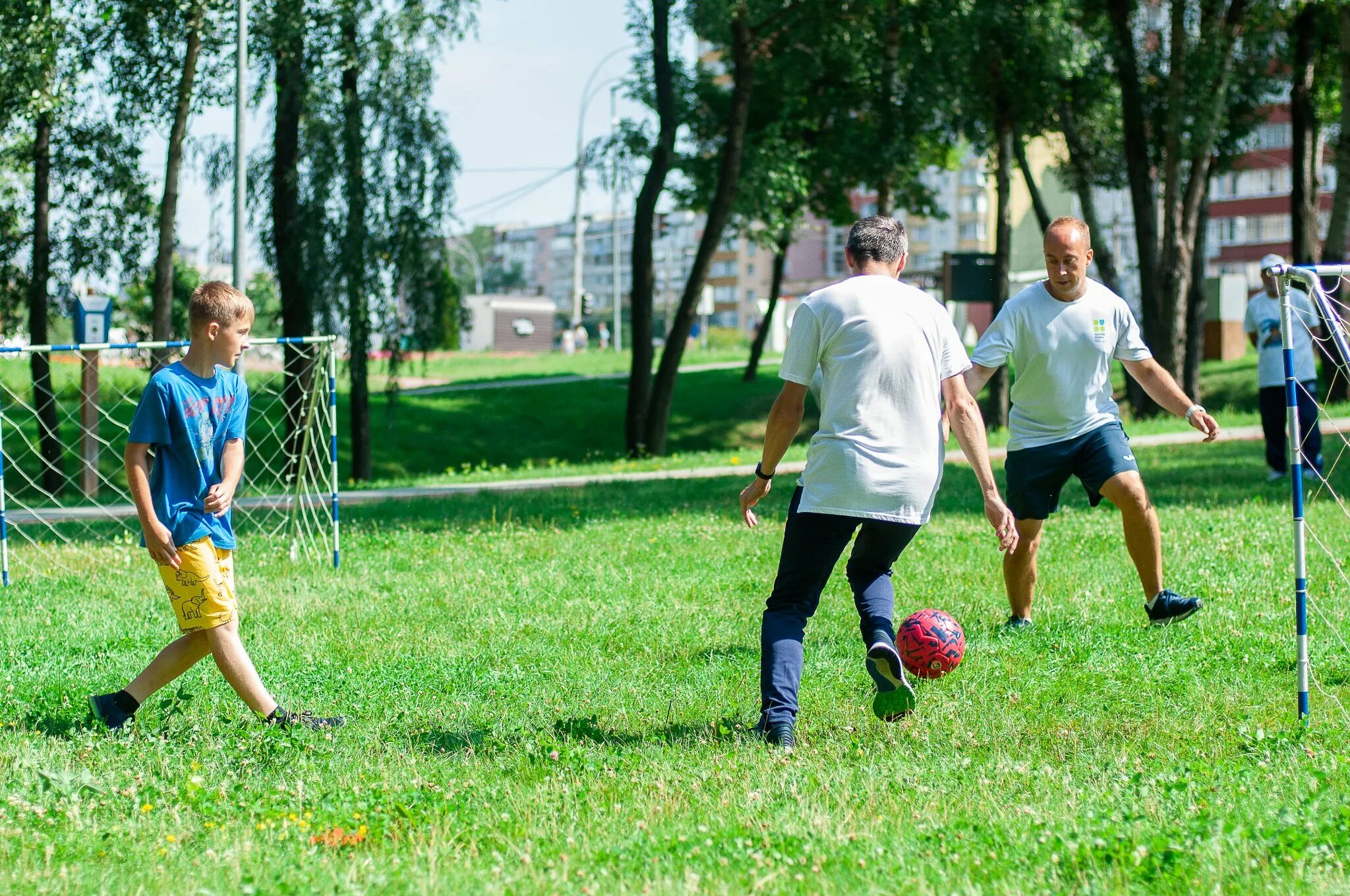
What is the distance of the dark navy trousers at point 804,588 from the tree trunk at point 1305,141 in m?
20.1

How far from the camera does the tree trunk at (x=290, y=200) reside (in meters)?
19.0

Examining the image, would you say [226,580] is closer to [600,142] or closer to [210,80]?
[210,80]

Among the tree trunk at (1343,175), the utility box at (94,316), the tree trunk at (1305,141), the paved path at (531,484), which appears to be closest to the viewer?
the paved path at (531,484)

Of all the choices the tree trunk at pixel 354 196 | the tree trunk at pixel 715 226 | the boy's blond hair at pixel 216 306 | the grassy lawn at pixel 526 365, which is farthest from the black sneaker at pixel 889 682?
the grassy lawn at pixel 526 365

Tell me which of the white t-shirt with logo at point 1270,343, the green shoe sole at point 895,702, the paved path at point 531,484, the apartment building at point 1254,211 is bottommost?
the paved path at point 531,484

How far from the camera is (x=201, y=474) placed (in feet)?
17.0

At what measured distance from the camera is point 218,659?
17.3 feet

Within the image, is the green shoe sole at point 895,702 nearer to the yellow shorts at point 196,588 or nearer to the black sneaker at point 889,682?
the black sneaker at point 889,682

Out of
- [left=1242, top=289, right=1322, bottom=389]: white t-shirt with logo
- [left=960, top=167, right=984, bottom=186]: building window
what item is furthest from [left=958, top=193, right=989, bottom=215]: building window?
[left=1242, top=289, right=1322, bottom=389]: white t-shirt with logo

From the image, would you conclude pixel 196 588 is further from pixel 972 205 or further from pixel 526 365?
pixel 972 205

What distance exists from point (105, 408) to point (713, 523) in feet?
59.1

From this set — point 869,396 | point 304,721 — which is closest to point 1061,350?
point 869,396

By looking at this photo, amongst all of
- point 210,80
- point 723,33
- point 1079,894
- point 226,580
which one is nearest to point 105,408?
point 210,80

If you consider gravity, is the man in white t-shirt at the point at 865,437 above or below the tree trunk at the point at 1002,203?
below
